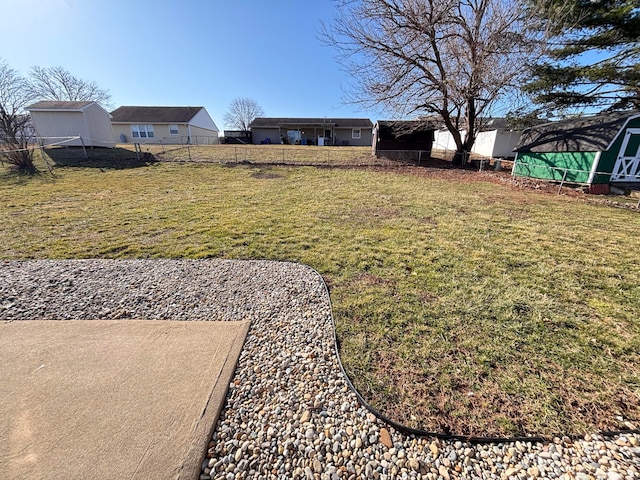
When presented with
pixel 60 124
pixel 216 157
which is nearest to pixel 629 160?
pixel 216 157

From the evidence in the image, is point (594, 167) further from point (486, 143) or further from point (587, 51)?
point (486, 143)

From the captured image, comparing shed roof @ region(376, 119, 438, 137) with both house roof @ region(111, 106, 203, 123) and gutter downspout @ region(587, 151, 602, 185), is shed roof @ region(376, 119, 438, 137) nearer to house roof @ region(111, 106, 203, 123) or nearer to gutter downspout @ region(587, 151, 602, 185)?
gutter downspout @ region(587, 151, 602, 185)

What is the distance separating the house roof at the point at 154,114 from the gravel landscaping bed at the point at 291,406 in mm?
27927

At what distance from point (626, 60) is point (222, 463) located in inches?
866

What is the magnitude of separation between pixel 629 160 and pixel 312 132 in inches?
994

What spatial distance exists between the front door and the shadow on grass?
21250 millimetres

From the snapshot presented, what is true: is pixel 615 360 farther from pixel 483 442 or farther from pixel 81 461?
pixel 81 461

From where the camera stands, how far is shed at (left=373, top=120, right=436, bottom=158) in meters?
17.0

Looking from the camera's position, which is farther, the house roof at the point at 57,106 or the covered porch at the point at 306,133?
the covered porch at the point at 306,133

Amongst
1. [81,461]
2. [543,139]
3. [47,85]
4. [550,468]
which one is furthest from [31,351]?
[47,85]

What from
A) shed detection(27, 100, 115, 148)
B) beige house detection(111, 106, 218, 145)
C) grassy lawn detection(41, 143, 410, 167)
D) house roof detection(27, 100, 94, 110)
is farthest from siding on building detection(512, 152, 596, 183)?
beige house detection(111, 106, 218, 145)

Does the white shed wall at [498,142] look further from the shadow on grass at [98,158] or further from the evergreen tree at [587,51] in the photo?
the shadow on grass at [98,158]

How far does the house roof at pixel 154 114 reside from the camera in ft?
86.6

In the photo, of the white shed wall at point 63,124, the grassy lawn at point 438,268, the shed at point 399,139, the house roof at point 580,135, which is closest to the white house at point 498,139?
the shed at point 399,139
